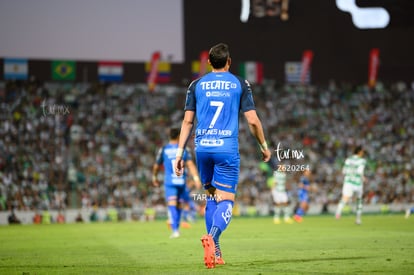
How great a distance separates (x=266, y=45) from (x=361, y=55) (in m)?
4.83

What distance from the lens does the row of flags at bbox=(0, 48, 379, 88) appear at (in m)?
34.0

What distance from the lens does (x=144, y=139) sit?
1499 inches

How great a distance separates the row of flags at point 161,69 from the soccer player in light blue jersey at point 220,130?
25.8m

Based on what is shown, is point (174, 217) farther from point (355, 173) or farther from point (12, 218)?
point (12, 218)

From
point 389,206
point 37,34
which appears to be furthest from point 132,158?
point 389,206

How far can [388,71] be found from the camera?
3794 cm

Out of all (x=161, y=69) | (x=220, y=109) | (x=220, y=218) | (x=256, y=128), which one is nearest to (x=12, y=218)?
(x=161, y=69)

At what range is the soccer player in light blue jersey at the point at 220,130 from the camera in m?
8.96

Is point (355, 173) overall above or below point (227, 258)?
below

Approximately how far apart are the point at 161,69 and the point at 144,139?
160 inches

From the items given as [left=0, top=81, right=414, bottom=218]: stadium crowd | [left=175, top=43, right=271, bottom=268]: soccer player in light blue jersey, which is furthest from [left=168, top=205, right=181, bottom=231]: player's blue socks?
[left=0, top=81, right=414, bottom=218]: stadium crowd

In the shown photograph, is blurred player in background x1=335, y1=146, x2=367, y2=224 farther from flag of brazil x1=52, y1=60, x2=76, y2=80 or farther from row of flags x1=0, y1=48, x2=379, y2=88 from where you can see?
flag of brazil x1=52, y1=60, x2=76, y2=80

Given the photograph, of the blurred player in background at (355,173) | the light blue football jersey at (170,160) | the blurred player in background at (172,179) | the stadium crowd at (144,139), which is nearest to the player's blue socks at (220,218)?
the blurred player in background at (172,179)

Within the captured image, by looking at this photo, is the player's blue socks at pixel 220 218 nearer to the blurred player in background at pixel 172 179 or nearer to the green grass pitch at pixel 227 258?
the green grass pitch at pixel 227 258
